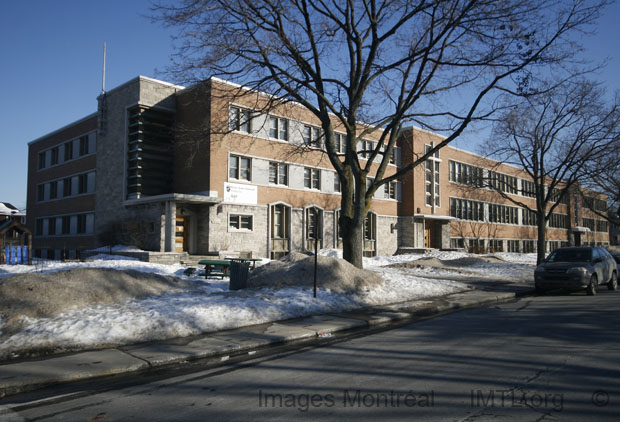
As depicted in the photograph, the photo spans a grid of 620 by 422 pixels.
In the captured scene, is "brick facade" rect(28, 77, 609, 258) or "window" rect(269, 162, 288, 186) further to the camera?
"window" rect(269, 162, 288, 186)

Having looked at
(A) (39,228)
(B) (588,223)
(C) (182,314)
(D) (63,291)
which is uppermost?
(B) (588,223)

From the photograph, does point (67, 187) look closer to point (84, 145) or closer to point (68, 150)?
point (68, 150)

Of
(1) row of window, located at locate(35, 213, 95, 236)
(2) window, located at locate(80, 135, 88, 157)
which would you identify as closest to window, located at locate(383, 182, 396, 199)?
(1) row of window, located at locate(35, 213, 95, 236)

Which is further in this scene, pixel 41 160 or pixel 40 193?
pixel 41 160

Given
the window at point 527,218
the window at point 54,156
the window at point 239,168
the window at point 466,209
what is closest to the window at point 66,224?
the window at point 54,156

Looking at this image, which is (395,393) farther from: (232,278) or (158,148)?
(158,148)

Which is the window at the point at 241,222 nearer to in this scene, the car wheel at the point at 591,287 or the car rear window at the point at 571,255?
the car rear window at the point at 571,255

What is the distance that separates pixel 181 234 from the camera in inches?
1078

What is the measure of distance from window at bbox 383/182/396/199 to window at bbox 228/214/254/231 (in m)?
15.1

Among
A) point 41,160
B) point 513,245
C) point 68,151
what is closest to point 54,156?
point 41,160

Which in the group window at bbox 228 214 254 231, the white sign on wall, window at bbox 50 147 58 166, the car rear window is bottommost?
the car rear window

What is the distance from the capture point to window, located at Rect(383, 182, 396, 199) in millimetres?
39719

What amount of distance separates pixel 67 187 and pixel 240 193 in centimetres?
1870

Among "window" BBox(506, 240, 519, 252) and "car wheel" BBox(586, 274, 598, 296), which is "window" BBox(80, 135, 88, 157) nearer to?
"car wheel" BBox(586, 274, 598, 296)
